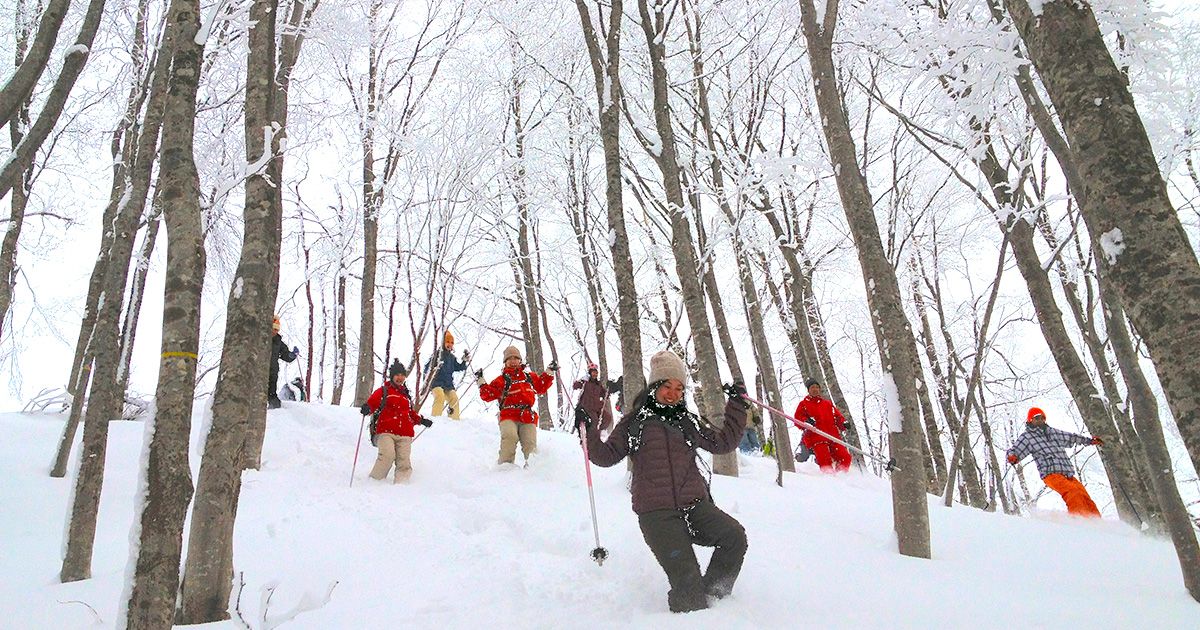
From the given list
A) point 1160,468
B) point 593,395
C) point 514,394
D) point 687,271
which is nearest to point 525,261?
point 593,395

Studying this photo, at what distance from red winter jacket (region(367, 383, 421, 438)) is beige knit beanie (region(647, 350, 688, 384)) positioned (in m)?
4.76

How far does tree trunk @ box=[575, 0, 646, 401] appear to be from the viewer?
7075 mm

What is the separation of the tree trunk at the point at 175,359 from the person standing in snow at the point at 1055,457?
851 centimetres

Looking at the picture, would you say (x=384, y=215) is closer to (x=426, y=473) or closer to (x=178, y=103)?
(x=426, y=473)

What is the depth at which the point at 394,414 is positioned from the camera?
800 cm

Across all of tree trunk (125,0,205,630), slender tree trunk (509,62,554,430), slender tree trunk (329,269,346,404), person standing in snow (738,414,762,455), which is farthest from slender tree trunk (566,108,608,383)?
tree trunk (125,0,205,630)

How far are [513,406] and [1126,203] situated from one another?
7247mm

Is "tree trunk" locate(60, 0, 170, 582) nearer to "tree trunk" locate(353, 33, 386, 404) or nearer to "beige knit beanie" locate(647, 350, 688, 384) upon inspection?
"beige knit beanie" locate(647, 350, 688, 384)

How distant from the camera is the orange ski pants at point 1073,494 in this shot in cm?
777

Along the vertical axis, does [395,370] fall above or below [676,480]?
above

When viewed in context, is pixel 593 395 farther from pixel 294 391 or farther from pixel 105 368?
pixel 294 391

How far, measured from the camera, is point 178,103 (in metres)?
3.04

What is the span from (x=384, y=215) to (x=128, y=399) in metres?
5.62

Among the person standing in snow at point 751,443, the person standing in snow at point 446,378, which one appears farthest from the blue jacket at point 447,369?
the person standing in snow at point 751,443
